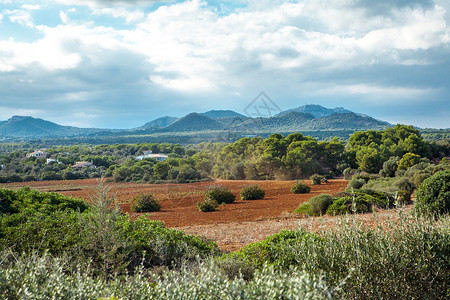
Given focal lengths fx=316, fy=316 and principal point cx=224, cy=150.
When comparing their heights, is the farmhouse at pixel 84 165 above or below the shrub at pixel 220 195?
below

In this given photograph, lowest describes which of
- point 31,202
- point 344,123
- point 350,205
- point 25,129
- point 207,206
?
point 207,206

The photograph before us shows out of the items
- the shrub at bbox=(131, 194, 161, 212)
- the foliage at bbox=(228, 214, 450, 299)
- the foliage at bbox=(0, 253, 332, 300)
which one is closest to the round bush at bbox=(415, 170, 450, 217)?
the foliage at bbox=(228, 214, 450, 299)

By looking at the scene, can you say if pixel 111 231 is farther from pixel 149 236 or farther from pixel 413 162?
pixel 413 162

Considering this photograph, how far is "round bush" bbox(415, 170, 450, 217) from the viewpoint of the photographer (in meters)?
8.38

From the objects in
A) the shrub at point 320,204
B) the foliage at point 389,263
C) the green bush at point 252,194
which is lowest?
the green bush at point 252,194

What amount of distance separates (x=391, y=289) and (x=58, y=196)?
9.42 metres

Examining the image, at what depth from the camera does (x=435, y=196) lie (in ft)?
28.8

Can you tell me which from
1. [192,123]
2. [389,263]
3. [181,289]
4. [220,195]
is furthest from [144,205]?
[192,123]

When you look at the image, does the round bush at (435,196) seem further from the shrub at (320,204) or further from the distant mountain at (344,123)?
the distant mountain at (344,123)

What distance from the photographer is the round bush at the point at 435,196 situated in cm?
838

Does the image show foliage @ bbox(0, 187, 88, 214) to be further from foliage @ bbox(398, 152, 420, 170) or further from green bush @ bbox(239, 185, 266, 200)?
foliage @ bbox(398, 152, 420, 170)

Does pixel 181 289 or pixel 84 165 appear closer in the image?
pixel 181 289

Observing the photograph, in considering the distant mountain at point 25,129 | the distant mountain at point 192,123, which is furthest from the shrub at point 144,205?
the distant mountain at point 25,129

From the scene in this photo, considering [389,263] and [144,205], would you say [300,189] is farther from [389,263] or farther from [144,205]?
[389,263]
